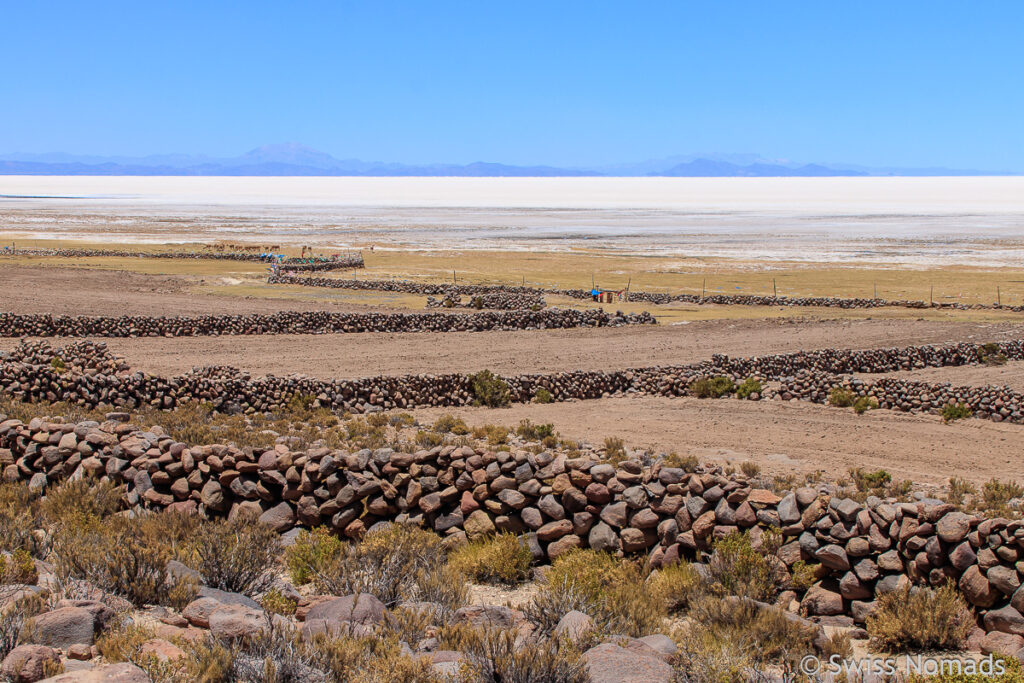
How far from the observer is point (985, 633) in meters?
6.83

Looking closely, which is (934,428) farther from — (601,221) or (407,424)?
(601,221)

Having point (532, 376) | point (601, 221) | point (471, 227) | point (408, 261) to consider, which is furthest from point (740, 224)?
point (532, 376)

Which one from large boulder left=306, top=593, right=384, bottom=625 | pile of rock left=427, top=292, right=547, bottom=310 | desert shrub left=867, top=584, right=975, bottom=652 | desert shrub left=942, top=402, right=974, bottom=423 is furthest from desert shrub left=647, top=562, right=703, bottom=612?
pile of rock left=427, top=292, right=547, bottom=310

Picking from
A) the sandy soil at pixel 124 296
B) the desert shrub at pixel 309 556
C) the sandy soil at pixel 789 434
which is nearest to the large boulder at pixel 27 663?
the desert shrub at pixel 309 556

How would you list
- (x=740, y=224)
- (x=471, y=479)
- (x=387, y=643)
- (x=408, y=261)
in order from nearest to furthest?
(x=387, y=643) < (x=471, y=479) < (x=408, y=261) < (x=740, y=224)

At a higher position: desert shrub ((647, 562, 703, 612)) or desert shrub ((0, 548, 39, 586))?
desert shrub ((0, 548, 39, 586))

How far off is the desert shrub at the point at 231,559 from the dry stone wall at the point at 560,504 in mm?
1313

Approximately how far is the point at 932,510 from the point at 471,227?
4309 inches

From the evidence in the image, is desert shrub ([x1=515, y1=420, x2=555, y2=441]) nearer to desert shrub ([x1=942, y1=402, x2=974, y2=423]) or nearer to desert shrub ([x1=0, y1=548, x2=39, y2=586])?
desert shrub ([x1=0, y1=548, x2=39, y2=586])

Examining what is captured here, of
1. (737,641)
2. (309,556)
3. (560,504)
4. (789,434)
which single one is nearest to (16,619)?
(309,556)

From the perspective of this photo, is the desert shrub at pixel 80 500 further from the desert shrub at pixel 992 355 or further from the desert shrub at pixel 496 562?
the desert shrub at pixel 992 355

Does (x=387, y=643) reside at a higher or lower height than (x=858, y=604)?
higher

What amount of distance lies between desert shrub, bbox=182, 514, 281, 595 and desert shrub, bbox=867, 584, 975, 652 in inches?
202

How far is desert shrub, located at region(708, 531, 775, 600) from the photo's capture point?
766cm
